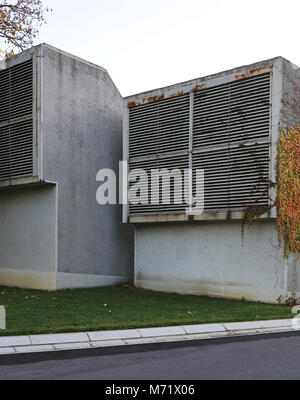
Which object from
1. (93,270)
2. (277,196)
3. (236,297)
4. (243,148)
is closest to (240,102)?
(243,148)

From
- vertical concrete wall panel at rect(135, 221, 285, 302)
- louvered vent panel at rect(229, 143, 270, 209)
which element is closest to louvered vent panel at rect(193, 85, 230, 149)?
louvered vent panel at rect(229, 143, 270, 209)

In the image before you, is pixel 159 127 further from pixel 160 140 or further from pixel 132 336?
pixel 132 336

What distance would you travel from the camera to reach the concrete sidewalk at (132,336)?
8.08m

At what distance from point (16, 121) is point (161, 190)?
17.7ft

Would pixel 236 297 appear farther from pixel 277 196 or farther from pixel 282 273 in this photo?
pixel 277 196

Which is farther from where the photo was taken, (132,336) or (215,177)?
(215,177)

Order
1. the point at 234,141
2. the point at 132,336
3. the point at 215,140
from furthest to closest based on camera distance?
the point at 215,140 → the point at 234,141 → the point at 132,336

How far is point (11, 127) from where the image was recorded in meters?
16.5

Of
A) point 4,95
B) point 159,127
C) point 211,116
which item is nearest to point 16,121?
point 4,95

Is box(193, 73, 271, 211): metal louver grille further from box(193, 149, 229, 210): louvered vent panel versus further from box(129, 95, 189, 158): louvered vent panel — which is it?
box(129, 95, 189, 158): louvered vent panel

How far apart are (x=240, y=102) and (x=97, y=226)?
22.2 feet

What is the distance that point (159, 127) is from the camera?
16.6 metres

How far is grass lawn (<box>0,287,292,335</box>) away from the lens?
9547 mm

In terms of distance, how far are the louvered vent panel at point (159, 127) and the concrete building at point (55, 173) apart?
4.90 feet
